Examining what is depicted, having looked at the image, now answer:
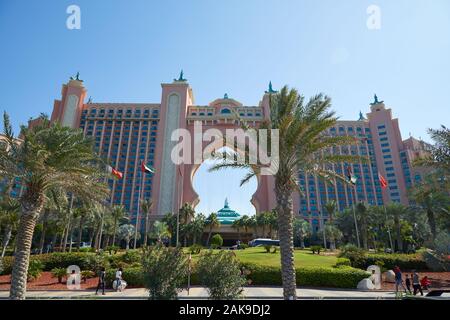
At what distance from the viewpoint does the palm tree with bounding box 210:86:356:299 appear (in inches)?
548

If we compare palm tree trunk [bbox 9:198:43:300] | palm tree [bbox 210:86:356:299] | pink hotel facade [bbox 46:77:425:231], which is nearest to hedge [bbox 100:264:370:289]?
palm tree trunk [bbox 9:198:43:300]

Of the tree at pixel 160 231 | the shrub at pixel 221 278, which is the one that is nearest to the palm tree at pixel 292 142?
the shrub at pixel 221 278

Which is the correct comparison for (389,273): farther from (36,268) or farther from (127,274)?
(36,268)

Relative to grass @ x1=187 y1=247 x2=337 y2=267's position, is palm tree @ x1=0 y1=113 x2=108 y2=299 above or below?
above

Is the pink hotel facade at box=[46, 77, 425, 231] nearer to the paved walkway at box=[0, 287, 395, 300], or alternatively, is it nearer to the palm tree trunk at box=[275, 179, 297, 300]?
the paved walkway at box=[0, 287, 395, 300]

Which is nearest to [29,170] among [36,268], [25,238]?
[25,238]

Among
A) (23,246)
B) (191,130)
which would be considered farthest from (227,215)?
(23,246)

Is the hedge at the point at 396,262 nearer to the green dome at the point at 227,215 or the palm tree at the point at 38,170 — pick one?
the palm tree at the point at 38,170

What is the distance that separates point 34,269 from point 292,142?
24.4 meters

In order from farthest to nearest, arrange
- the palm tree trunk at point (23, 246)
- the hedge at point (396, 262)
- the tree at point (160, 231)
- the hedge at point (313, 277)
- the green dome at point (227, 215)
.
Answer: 1. the green dome at point (227, 215)
2. the tree at point (160, 231)
3. the hedge at point (396, 262)
4. the hedge at point (313, 277)
5. the palm tree trunk at point (23, 246)

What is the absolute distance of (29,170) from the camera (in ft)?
49.3

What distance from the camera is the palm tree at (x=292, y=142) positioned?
1391cm

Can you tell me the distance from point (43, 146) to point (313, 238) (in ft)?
257

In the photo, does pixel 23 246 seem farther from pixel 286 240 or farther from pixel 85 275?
pixel 286 240
